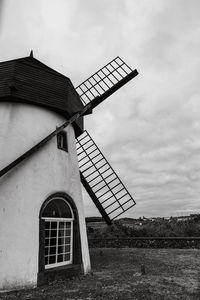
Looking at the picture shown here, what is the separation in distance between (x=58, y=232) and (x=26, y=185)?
193 centimetres

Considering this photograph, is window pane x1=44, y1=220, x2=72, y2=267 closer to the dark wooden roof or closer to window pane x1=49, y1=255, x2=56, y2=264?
window pane x1=49, y1=255, x2=56, y2=264

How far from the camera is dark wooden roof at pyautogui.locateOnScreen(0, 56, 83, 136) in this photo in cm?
751

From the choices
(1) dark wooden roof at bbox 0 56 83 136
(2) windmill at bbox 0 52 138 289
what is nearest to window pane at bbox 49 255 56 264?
A: (2) windmill at bbox 0 52 138 289

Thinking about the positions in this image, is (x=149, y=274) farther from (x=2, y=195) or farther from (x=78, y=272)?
(x=2, y=195)

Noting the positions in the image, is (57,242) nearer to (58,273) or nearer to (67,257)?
(67,257)

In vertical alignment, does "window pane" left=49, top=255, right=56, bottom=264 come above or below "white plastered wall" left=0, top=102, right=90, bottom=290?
below

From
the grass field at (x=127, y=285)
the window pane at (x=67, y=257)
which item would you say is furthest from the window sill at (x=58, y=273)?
the window pane at (x=67, y=257)

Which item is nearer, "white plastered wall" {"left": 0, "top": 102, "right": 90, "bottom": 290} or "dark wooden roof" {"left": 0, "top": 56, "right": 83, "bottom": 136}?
"white plastered wall" {"left": 0, "top": 102, "right": 90, "bottom": 290}

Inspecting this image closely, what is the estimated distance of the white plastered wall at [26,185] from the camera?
623 centimetres

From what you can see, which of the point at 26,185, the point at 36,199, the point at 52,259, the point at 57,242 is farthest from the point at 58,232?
the point at 26,185

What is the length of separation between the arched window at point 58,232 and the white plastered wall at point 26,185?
1.24ft

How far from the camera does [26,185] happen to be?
6926 mm

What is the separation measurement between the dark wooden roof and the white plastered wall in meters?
0.27

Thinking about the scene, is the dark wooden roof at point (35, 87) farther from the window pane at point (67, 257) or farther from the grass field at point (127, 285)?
the grass field at point (127, 285)
